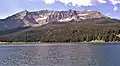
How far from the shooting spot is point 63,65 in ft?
212

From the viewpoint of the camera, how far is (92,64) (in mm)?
63125

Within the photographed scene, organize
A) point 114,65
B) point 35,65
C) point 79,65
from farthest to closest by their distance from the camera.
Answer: point 35,65 → point 79,65 → point 114,65

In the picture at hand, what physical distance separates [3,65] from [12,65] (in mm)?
2090

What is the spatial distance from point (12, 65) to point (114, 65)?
2455 cm

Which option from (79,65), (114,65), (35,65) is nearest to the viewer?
(114,65)

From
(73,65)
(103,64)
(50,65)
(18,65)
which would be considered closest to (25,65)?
(18,65)

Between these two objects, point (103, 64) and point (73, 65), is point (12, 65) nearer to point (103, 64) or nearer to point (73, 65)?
point (73, 65)

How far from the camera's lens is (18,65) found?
228ft

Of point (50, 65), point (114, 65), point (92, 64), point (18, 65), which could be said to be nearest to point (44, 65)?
point (50, 65)

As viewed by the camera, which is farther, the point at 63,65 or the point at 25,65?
the point at 25,65

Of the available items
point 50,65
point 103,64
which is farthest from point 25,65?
point 103,64

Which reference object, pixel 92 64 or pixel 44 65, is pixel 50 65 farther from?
pixel 92 64

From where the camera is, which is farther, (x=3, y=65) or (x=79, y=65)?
(x=3, y=65)

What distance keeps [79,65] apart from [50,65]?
7206 millimetres
